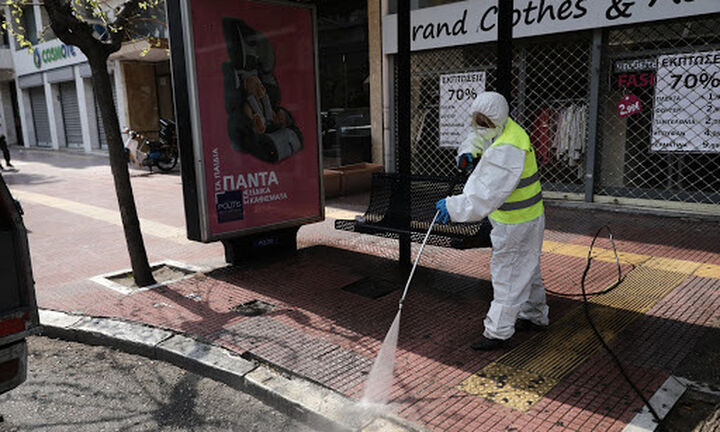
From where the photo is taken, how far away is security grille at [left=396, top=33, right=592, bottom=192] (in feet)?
29.0

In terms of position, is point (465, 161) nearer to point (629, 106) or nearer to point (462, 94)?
point (629, 106)

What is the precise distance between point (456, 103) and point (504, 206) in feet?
21.7

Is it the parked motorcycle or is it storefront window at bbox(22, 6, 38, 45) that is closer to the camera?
the parked motorcycle

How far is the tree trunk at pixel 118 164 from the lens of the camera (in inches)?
208

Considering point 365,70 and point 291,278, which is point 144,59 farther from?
point 291,278

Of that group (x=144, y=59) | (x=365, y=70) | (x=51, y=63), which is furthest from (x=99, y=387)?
(x=51, y=63)

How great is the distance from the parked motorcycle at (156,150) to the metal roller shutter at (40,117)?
12273mm

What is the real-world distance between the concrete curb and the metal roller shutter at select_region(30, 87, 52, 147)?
80.7ft

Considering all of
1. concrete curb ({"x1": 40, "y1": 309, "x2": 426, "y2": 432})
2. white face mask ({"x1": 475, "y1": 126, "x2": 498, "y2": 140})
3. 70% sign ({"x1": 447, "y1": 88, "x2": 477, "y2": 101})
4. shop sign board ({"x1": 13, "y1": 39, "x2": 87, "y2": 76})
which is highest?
shop sign board ({"x1": 13, "y1": 39, "x2": 87, "y2": 76})

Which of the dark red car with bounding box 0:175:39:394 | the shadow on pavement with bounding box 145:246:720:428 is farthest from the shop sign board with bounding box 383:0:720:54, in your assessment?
the dark red car with bounding box 0:175:39:394

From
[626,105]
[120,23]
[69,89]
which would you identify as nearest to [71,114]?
[69,89]

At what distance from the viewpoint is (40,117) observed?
1048 inches

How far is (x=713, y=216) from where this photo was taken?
7535 millimetres

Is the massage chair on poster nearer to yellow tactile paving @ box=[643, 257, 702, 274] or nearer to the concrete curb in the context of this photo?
the concrete curb
